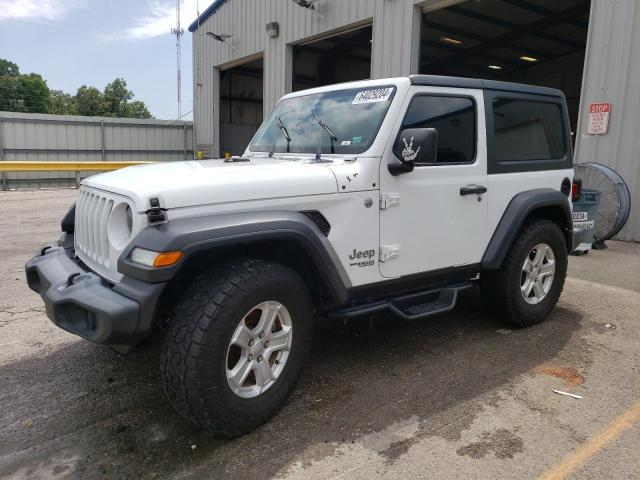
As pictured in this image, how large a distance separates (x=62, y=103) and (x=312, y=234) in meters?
72.4

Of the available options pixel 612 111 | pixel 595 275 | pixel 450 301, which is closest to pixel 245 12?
pixel 612 111

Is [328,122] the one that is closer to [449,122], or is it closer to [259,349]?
[449,122]

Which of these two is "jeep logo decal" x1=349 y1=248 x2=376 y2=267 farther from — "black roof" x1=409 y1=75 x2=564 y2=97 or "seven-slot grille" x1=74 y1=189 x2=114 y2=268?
"seven-slot grille" x1=74 y1=189 x2=114 y2=268

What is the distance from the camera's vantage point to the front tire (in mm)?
2543

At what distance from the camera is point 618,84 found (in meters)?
8.36

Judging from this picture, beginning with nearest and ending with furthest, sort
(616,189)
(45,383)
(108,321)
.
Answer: (108,321) < (45,383) < (616,189)

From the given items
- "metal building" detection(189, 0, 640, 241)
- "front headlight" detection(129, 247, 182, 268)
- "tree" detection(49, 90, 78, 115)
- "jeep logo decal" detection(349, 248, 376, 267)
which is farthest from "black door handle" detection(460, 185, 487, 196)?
"tree" detection(49, 90, 78, 115)

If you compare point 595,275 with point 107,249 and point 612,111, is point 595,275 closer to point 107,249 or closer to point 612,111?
point 612,111

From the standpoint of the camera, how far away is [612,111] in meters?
8.48

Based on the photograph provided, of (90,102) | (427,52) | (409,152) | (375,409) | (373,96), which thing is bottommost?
(375,409)

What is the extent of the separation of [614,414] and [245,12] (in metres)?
16.3

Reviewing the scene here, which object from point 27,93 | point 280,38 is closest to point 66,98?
point 27,93

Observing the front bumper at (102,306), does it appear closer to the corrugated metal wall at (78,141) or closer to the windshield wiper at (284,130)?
the windshield wiper at (284,130)

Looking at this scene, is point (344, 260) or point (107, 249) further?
point (344, 260)
